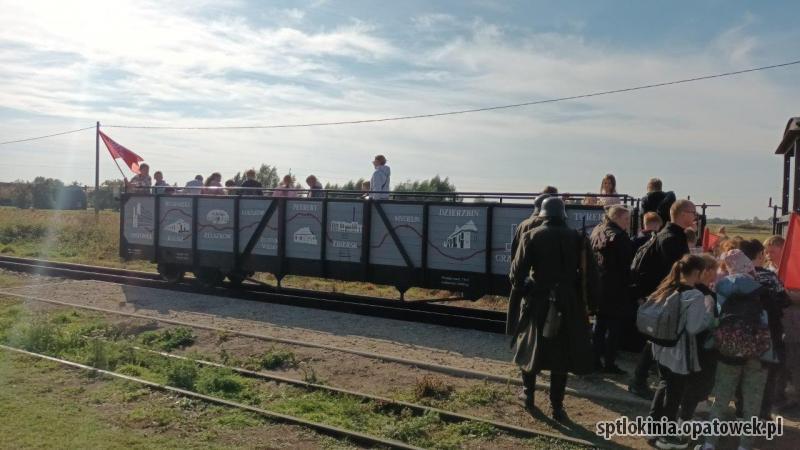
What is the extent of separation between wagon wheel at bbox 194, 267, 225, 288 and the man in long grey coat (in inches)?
377

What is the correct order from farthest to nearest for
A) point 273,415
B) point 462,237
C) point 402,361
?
point 462,237 < point 402,361 < point 273,415

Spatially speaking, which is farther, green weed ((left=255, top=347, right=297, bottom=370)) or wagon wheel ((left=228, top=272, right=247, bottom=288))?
wagon wheel ((left=228, top=272, right=247, bottom=288))

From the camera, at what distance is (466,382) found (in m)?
7.48

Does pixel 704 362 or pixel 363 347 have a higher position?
pixel 704 362

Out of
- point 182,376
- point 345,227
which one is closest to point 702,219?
point 345,227

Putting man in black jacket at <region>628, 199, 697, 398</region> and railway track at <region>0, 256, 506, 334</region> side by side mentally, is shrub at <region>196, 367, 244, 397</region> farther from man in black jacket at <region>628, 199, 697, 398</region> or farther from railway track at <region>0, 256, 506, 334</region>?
man in black jacket at <region>628, 199, 697, 398</region>

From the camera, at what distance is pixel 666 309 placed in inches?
212

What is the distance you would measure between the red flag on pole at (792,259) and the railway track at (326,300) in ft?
13.7

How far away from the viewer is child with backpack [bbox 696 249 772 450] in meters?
5.07

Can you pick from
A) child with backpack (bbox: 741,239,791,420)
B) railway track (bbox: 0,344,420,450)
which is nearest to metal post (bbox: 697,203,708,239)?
child with backpack (bbox: 741,239,791,420)

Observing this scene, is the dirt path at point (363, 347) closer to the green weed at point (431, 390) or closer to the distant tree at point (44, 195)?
the green weed at point (431, 390)

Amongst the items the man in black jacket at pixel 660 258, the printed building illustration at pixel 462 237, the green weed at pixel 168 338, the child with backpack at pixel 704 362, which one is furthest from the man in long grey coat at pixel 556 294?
the green weed at pixel 168 338

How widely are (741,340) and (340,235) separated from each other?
8.02 meters

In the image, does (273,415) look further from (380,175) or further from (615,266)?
(380,175)
